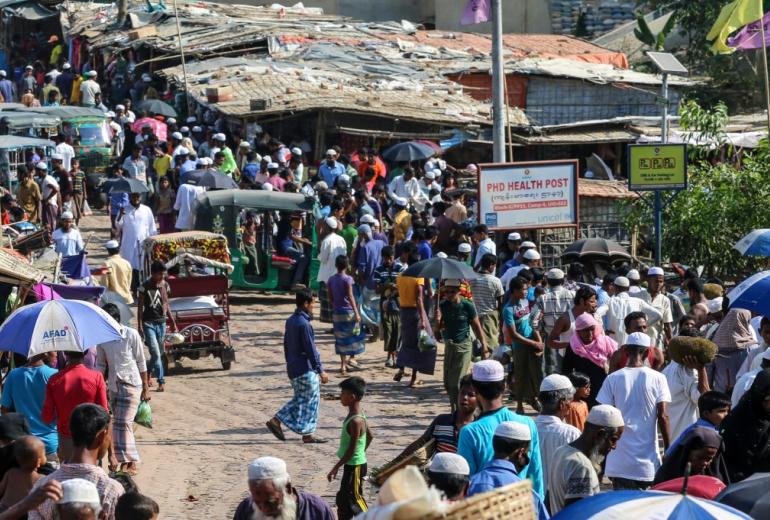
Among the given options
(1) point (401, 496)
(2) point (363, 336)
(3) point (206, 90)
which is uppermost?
(3) point (206, 90)

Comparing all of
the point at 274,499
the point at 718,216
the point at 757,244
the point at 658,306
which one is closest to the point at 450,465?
the point at 274,499

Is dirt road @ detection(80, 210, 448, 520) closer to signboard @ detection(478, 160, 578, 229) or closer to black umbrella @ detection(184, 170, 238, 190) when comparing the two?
signboard @ detection(478, 160, 578, 229)

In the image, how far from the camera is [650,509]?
5.60 metres

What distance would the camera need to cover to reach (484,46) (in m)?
36.1

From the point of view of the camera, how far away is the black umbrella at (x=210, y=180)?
70.8 feet

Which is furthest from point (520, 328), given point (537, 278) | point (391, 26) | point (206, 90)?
point (391, 26)

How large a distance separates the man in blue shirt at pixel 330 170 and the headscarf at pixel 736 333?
12187 mm

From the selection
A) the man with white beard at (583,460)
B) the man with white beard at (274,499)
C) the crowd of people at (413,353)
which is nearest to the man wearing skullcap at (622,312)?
the crowd of people at (413,353)

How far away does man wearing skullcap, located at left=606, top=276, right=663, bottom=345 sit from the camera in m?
13.3

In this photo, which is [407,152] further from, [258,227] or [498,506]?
[498,506]

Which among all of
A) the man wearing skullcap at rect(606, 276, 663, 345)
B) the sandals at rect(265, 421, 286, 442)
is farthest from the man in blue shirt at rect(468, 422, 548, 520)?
the sandals at rect(265, 421, 286, 442)

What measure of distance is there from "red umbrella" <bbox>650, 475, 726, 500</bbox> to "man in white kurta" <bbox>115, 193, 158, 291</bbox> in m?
13.0

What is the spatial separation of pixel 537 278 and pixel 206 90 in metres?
14.2

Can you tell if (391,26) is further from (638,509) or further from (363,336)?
(638,509)
